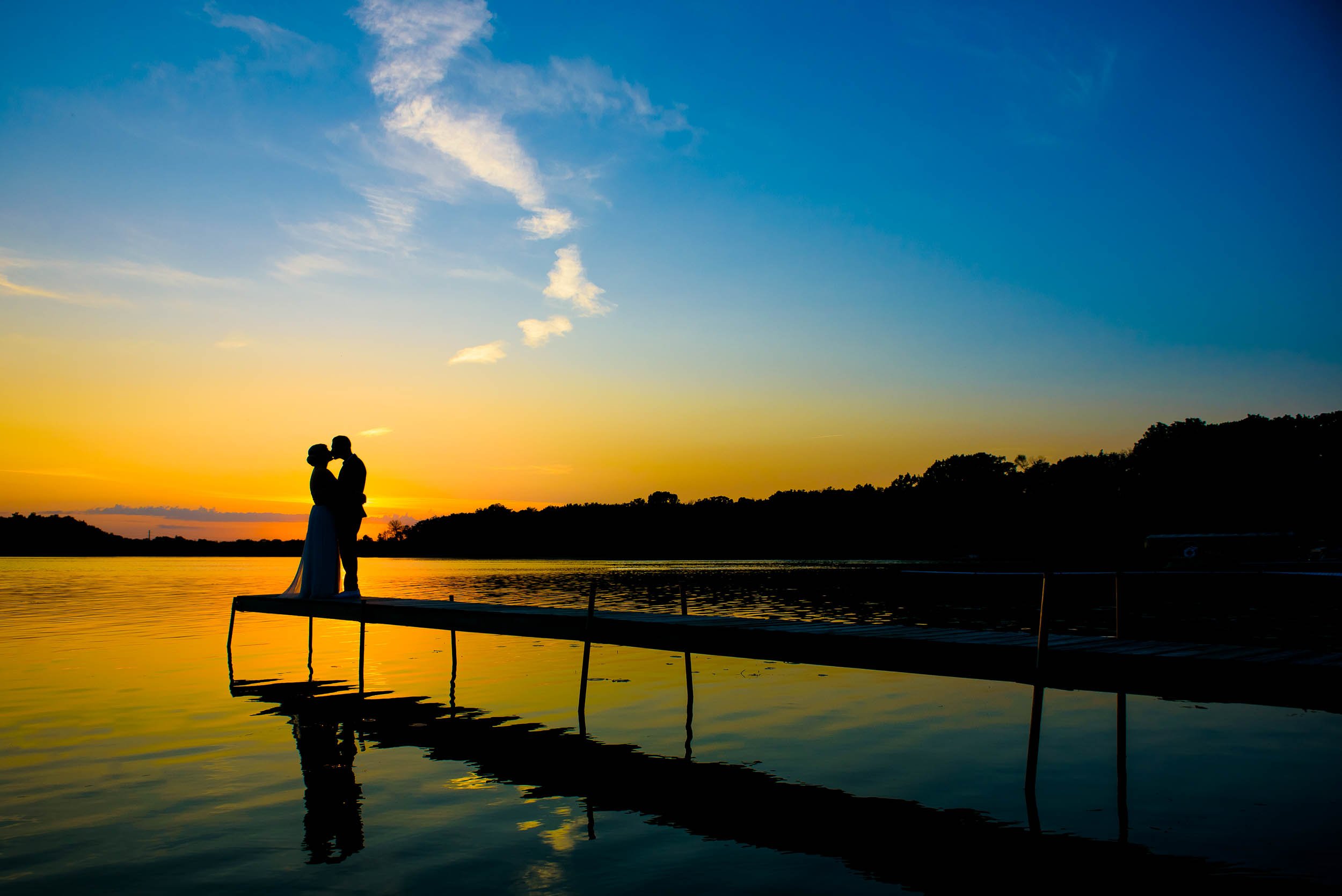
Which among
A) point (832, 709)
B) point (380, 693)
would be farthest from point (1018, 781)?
point (380, 693)

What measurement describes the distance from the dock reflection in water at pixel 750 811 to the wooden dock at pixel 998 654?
2.10ft

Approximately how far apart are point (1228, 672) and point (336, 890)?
846cm

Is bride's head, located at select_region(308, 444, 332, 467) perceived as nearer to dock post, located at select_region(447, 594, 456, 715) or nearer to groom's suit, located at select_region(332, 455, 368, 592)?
groom's suit, located at select_region(332, 455, 368, 592)

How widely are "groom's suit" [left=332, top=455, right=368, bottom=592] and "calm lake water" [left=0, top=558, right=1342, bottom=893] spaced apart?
9.34ft

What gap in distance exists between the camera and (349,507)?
1998cm

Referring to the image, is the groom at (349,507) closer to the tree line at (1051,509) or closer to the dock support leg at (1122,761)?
the dock support leg at (1122,761)

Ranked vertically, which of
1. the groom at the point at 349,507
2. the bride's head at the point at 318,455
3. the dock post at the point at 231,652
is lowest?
the dock post at the point at 231,652

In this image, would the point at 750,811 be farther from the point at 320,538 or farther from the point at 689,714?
the point at 320,538

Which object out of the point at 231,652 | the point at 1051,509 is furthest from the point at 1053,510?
the point at 231,652

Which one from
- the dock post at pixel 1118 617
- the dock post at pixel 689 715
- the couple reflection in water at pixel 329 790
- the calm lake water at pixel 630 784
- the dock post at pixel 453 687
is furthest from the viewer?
the dock post at pixel 453 687

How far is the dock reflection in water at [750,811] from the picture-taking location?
309 inches

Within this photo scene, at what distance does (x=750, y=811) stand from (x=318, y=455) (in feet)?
45.4

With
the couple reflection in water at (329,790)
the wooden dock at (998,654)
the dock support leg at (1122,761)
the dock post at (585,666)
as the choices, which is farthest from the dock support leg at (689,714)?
the dock support leg at (1122,761)

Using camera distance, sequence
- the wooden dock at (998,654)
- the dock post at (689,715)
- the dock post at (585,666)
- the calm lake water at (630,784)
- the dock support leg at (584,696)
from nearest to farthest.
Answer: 1. the calm lake water at (630,784)
2. the wooden dock at (998,654)
3. the dock post at (689,715)
4. the dock post at (585,666)
5. the dock support leg at (584,696)
